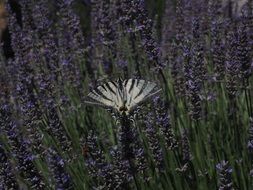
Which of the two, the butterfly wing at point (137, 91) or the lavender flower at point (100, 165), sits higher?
the butterfly wing at point (137, 91)

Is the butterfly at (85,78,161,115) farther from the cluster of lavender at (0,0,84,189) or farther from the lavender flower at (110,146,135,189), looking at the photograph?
the cluster of lavender at (0,0,84,189)

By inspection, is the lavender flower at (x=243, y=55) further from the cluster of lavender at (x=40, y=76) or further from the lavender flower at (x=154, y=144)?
the cluster of lavender at (x=40, y=76)

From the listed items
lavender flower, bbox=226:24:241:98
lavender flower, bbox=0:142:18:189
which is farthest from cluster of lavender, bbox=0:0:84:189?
lavender flower, bbox=226:24:241:98

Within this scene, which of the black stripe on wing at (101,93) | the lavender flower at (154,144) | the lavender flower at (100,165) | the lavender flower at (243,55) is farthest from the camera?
the lavender flower at (243,55)

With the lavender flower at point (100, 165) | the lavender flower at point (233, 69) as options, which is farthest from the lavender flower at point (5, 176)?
the lavender flower at point (233, 69)

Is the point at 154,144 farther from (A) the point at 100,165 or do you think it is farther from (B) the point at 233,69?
(B) the point at 233,69

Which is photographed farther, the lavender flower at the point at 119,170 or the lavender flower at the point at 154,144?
the lavender flower at the point at 154,144

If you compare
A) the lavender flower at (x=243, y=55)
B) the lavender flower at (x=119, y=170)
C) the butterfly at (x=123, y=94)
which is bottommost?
the lavender flower at (x=119, y=170)

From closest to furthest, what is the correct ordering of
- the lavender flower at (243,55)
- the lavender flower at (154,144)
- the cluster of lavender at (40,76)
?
the lavender flower at (154,144) → the lavender flower at (243,55) → the cluster of lavender at (40,76)
